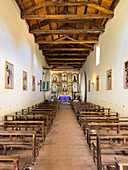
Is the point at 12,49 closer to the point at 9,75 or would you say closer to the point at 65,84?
the point at 9,75

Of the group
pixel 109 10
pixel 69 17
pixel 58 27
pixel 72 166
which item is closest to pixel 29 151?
pixel 72 166

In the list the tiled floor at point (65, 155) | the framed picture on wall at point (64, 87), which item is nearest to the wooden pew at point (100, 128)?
the tiled floor at point (65, 155)

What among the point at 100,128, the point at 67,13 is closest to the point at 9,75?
the point at 100,128

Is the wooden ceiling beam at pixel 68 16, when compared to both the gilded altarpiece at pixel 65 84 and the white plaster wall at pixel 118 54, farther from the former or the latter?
the gilded altarpiece at pixel 65 84

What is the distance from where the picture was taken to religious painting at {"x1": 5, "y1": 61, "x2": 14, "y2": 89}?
4.82 meters

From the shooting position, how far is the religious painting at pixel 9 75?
4.82 metres

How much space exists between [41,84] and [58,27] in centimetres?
523

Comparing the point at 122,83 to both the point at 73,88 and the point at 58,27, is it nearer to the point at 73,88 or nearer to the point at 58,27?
the point at 58,27

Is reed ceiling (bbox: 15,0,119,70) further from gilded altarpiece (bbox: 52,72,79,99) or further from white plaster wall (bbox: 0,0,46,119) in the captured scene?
gilded altarpiece (bbox: 52,72,79,99)

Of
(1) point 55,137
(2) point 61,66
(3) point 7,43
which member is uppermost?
(2) point 61,66

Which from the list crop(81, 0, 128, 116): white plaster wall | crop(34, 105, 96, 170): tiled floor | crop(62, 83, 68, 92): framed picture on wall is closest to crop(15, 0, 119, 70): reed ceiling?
crop(81, 0, 128, 116): white plaster wall

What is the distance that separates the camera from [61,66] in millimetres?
19328

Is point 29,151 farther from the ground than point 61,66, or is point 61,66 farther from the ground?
point 61,66

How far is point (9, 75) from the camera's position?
509 centimetres
